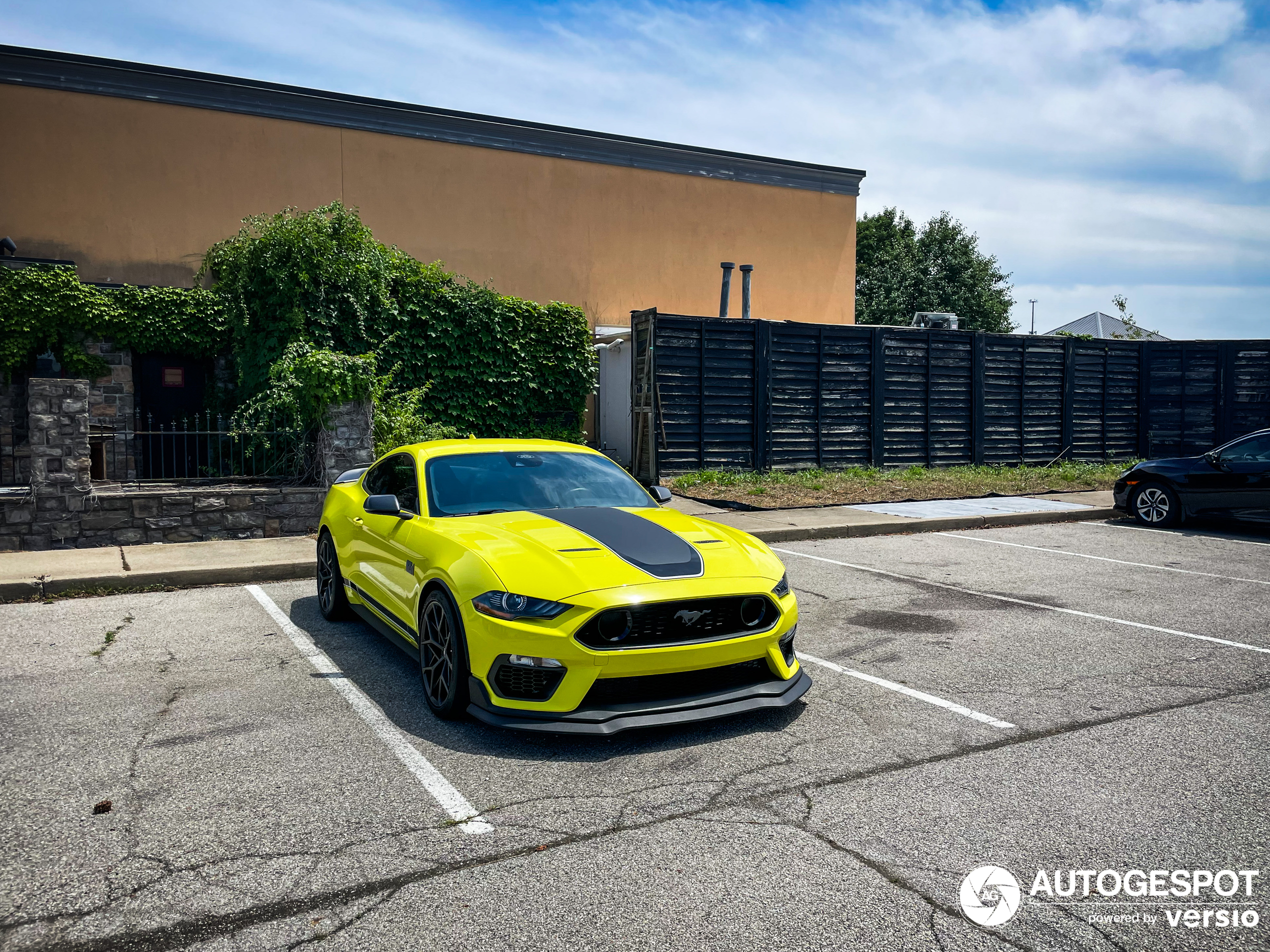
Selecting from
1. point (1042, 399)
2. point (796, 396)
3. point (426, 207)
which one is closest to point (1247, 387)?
point (1042, 399)

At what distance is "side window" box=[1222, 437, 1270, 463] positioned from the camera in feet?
38.5

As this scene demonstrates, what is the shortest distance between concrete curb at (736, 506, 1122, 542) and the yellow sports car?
590 cm

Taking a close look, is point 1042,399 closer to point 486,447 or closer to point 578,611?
point 486,447

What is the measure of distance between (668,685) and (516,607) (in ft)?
2.67

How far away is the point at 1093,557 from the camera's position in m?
10.1

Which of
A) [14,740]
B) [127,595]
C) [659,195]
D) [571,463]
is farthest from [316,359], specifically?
[659,195]

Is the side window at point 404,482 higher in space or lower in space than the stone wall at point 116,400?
lower

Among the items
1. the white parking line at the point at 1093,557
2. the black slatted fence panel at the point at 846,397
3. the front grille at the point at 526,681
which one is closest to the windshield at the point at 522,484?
the front grille at the point at 526,681

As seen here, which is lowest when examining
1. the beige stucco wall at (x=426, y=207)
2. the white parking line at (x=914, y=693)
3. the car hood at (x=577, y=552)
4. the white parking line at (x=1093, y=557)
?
the white parking line at (x=914, y=693)

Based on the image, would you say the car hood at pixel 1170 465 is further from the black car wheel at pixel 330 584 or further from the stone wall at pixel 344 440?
the black car wheel at pixel 330 584

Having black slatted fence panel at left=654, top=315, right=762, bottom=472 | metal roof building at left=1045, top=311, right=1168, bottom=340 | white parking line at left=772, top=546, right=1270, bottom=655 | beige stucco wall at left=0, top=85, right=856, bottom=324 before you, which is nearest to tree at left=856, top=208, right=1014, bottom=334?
metal roof building at left=1045, top=311, right=1168, bottom=340

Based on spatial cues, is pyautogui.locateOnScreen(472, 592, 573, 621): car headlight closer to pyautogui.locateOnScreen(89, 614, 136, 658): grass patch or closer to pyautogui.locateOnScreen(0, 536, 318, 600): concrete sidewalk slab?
pyautogui.locateOnScreen(89, 614, 136, 658): grass patch

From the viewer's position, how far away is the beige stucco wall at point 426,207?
16609 millimetres

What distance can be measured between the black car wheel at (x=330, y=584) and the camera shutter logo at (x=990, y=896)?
492 centimetres
